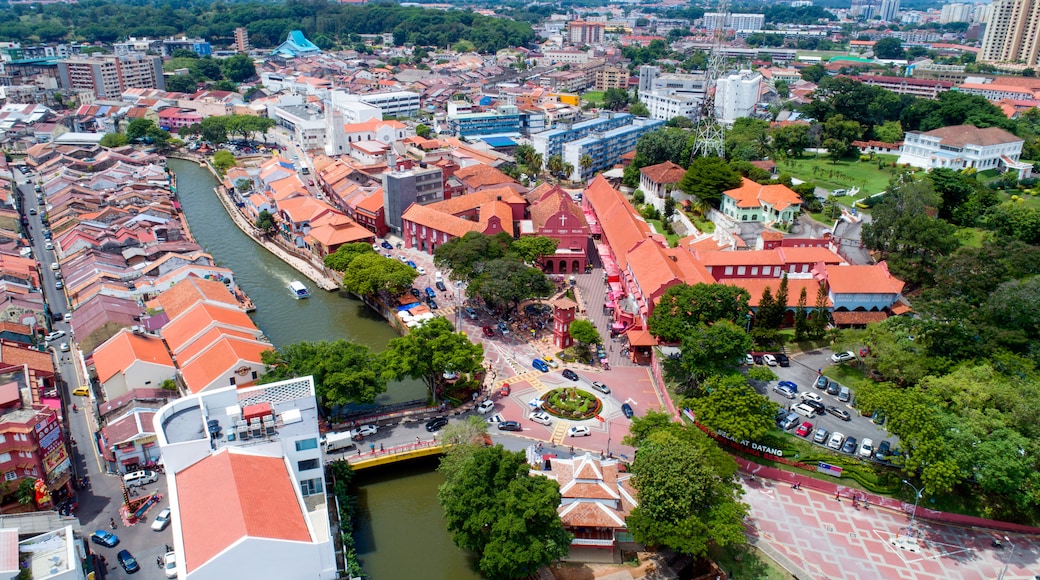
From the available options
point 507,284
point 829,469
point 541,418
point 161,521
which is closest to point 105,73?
point 507,284

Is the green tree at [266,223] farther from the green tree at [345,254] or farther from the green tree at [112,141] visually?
the green tree at [112,141]

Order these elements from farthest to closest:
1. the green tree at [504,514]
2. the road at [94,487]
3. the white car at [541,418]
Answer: the white car at [541,418] → the road at [94,487] → the green tree at [504,514]

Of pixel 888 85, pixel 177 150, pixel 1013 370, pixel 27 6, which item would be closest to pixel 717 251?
pixel 1013 370

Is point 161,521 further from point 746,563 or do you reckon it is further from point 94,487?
point 746,563

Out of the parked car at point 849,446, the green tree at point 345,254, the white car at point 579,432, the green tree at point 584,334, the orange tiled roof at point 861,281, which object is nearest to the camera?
the parked car at point 849,446

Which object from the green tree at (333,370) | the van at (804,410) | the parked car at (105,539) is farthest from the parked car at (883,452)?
the parked car at (105,539)

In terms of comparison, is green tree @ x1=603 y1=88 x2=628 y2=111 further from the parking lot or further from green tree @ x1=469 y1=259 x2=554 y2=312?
the parking lot

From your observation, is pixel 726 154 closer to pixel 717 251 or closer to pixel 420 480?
pixel 717 251
